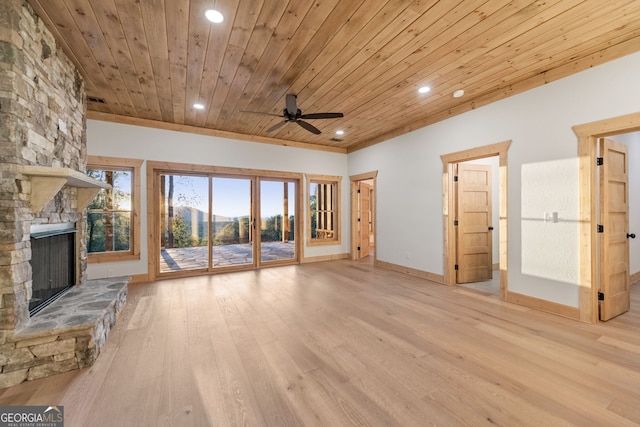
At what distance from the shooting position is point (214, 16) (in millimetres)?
2248

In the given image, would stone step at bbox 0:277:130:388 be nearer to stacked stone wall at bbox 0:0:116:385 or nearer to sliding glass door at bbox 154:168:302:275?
stacked stone wall at bbox 0:0:116:385

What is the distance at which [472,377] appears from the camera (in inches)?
76.4

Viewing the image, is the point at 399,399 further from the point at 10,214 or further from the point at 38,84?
the point at 38,84

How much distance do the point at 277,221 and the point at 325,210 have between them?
1372 mm

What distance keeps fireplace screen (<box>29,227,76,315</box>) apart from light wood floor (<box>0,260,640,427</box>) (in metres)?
0.70

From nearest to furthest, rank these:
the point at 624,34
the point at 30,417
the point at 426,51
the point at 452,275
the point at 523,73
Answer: the point at 30,417
the point at 624,34
the point at 426,51
the point at 523,73
the point at 452,275

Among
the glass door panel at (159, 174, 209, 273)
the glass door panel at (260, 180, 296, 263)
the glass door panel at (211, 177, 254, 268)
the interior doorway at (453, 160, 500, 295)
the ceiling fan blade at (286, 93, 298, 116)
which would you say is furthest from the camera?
the glass door panel at (260, 180, 296, 263)

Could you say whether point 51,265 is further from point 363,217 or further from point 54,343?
point 363,217

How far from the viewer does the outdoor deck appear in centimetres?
536

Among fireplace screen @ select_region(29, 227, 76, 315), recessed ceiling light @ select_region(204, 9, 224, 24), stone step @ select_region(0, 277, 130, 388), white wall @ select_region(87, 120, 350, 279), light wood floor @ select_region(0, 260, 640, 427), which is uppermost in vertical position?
recessed ceiling light @ select_region(204, 9, 224, 24)

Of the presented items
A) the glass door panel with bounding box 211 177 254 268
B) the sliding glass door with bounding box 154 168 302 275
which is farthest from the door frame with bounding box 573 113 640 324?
the glass door panel with bounding box 211 177 254 268

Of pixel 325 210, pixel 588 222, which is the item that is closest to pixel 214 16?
A: pixel 588 222

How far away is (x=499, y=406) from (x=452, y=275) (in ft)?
9.81

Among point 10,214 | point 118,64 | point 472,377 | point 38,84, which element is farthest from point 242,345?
point 118,64
